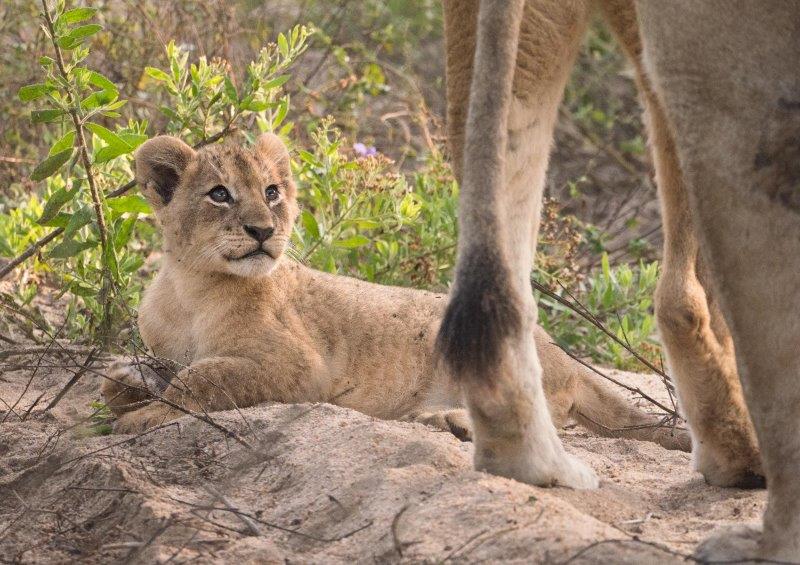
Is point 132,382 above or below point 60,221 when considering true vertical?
below

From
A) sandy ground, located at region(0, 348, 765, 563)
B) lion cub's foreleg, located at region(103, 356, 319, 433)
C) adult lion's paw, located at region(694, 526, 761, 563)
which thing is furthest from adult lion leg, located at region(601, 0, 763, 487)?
lion cub's foreleg, located at region(103, 356, 319, 433)

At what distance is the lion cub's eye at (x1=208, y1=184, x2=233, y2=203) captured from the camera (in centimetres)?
462

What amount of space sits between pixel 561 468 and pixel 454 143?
1018 millimetres

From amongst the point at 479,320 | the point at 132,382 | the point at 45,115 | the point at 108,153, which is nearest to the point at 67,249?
the point at 108,153

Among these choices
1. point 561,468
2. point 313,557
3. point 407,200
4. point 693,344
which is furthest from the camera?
point 407,200

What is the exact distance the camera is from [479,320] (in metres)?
2.90

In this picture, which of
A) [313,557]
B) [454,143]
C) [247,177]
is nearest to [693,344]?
[454,143]

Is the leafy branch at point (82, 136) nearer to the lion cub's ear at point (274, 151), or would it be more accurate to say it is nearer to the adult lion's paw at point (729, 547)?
the lion cub's ear at point (274, 151)

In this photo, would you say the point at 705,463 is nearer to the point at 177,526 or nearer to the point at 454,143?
the point at 454,143

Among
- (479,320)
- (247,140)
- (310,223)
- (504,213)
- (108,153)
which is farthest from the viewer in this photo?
(310,223)

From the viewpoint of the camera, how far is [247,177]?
464 centimetres

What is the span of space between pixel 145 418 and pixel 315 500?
104 cm

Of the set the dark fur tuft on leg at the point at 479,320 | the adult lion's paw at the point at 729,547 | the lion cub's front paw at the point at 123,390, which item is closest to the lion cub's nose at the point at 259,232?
the lion cub's front paw at the point at 123,390

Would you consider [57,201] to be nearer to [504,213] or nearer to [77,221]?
[77,221]
